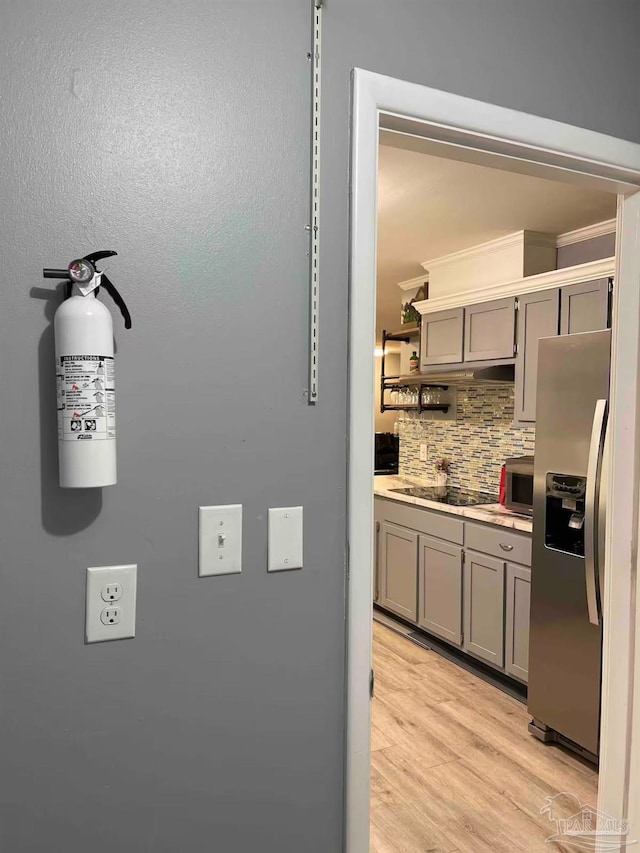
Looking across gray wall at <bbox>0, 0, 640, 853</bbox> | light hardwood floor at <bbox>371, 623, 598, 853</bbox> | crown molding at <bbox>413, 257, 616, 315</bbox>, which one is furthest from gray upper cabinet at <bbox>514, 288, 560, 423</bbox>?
gray wall at <bbox>0, 0, 640, 853</bbox>

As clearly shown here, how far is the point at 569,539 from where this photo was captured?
2.80 meters

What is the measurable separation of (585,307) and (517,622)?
67.9 inches

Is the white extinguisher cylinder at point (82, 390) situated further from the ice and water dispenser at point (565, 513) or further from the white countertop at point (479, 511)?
the ice and water dispenser at point (565, 513)

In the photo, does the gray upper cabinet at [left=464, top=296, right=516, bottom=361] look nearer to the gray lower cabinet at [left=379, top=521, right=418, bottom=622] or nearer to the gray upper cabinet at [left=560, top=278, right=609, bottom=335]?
the gray upper cabinet at [left=560, top=278, right=609, bottom=335]

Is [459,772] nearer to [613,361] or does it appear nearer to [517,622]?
[517,622]

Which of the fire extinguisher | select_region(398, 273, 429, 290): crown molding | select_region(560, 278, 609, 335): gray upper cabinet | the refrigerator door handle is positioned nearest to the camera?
the fire extinguisher

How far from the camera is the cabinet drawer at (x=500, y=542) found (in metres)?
3.29

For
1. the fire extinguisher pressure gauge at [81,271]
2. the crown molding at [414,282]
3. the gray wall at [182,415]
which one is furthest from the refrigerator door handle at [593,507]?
the crown molding at [414,282]

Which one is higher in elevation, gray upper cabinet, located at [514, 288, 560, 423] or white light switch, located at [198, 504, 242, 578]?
gray upper cabinet, located at [514, 288, 560, 423]

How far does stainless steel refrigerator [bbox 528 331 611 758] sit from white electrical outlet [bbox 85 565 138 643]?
6.97 ft

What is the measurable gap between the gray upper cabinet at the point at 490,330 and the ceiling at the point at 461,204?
1.48 ft

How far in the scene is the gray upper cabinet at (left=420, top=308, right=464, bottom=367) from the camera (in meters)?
4.17

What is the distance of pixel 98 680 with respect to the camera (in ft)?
3.34

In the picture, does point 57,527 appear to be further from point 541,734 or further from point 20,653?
point 541,734
